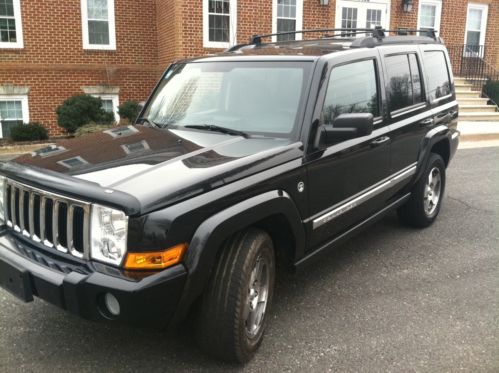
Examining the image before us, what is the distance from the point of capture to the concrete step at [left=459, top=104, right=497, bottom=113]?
46.0ft

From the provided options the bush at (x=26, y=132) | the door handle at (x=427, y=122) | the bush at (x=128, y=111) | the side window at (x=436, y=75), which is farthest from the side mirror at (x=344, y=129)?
the bush at (x=26, y=132)

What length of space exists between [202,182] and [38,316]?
177cm

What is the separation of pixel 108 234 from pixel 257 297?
1.05 meters

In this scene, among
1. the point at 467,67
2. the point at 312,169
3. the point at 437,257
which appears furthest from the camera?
the point at 467,67

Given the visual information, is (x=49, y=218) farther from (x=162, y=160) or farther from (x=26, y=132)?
(x=26, y=132)

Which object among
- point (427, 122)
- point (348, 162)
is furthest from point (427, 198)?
point (348, 162)

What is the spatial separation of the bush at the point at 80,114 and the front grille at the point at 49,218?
7727 mm

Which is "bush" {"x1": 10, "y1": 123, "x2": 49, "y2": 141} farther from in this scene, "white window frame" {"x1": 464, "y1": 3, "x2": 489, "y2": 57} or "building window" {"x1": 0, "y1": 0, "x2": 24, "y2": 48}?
"white window frame" {"x1": 464, "y1": 3, "x2": 489, "y2": 57}

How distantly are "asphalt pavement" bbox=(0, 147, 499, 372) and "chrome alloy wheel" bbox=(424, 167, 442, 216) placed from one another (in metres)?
0.64

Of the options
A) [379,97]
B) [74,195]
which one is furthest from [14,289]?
[379,97]

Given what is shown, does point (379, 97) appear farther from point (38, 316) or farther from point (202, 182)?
point (38, 316)

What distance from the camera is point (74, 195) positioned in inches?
Result: 101

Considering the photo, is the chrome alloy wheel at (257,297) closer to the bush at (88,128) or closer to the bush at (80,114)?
the bush at (88,128)

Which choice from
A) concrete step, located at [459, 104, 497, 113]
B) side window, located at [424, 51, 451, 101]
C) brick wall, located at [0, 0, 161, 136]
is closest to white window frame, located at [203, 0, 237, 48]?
brick wall, located at [0, 0, 161, 136]
